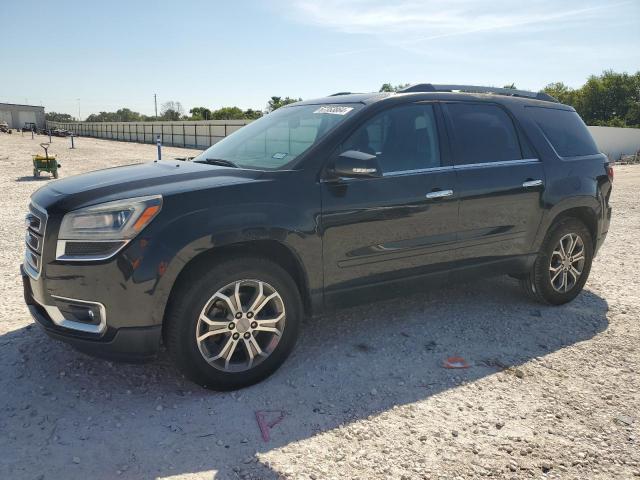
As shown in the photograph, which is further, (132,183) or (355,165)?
(355,165)

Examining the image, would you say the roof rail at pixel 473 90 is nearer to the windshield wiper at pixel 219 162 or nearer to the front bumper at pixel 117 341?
the windshield wiper at pixel 219 162

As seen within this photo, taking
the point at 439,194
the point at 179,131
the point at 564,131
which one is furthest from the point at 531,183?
the point at 179,131

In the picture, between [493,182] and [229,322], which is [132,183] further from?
[493,182]

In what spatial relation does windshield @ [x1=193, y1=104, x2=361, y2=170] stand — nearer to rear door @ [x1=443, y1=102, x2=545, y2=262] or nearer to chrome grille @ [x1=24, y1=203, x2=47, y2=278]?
rear door @ [x1=443, y1=102, x2=545, y2=262]

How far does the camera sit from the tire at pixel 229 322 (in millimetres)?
2941

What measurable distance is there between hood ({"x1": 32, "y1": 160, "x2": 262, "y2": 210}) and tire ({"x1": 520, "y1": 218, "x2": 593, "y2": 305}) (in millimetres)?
2789

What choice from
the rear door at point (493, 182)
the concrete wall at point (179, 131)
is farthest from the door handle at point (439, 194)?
the concrete wall at point (179, 131)

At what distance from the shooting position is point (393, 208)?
141 inches

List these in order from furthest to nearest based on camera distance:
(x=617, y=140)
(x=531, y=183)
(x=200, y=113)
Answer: (x=200, y=113)
(x=617, y=140)
(x=531, y=183)

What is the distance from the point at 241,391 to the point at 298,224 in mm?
1094

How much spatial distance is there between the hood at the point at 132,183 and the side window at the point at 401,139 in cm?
85

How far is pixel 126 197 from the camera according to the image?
9.53 feet

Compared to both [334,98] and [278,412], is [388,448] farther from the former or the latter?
[334,98]

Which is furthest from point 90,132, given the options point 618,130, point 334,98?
point 334,98
